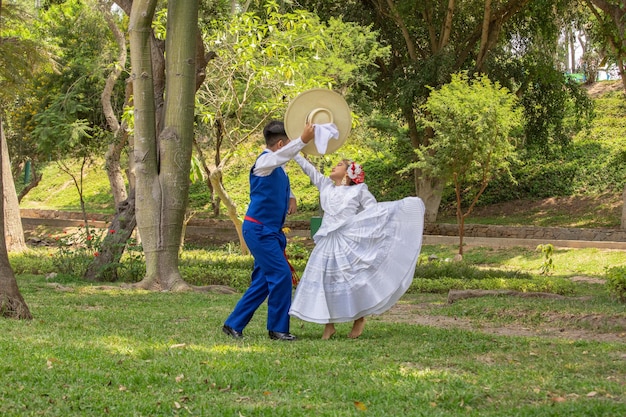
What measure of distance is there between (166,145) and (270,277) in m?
6.28

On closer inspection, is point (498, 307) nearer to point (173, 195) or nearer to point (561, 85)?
point (173, 195)

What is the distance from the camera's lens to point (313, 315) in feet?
24.6

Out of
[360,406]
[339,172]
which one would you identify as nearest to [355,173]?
[339,172]

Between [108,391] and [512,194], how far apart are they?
28.6 metres

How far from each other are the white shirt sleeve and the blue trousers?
1.60 feet

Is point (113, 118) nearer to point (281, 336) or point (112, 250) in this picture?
point (112, 250)

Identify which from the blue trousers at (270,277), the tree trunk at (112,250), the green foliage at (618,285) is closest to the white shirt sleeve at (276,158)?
the blue trousers at (270,277)

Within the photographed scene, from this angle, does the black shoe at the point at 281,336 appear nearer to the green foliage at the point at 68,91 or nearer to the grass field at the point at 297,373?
the grass field at the point at 297,373

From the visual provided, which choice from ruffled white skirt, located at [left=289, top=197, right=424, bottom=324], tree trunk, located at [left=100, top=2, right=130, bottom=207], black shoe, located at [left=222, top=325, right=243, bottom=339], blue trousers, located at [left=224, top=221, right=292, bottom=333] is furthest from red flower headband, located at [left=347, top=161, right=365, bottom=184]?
tree trunk, located at [left=100, top=2, right=130, bottom=207]

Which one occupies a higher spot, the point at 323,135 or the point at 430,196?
the point at 323,135

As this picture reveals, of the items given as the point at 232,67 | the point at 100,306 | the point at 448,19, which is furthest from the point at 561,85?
the point at 100,306

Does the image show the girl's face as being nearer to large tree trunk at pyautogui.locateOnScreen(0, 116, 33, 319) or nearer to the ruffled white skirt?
the ruffled white skirt

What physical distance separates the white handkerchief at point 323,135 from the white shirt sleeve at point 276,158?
0.48 feet

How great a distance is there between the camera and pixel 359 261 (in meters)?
7.59
